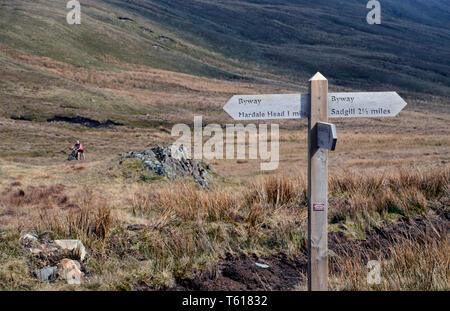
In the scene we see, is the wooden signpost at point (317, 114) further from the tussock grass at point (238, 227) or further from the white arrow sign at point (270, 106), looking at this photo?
the tussock grass at point (238, 227)

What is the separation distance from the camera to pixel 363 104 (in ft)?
Answer: 14.4

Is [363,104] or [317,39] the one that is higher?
[317,39]

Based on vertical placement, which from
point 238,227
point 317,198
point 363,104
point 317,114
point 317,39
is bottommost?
point 238,227

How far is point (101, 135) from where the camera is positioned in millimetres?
41719

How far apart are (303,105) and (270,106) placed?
31 centimetres

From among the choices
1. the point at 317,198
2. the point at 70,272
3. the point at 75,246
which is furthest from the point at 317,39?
the point at 70,272

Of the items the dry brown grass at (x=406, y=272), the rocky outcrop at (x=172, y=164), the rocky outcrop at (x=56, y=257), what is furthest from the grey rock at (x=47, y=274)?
the rocky outcrop at (x=172, y=164)

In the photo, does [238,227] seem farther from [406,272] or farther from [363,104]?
[363,104]

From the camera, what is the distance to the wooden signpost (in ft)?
13.7

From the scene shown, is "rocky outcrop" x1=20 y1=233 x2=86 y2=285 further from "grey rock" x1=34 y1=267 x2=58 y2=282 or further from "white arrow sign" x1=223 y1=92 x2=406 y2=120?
"white arrow sign" x1=223 y1=92 x2=406 y2=120

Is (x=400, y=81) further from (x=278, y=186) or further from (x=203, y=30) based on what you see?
(x=278, y=186)

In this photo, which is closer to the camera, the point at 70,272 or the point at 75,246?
the point at 70,272
